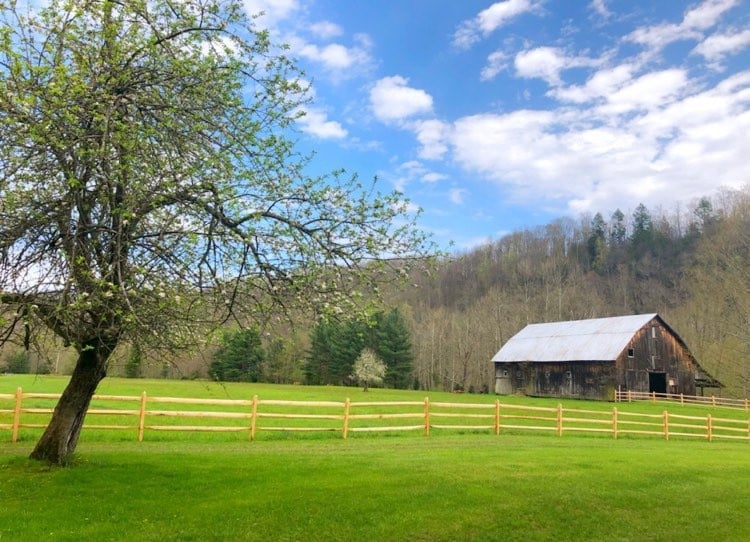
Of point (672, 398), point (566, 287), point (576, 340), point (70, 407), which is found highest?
point (566, 287)

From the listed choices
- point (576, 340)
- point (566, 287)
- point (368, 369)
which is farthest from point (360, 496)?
point (566, 287)

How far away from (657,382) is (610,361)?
18.0 feet

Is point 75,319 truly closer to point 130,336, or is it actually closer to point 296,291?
point 130,336

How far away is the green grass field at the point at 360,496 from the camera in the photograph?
734cm

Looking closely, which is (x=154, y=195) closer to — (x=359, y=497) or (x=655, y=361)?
(x=359, y=497)

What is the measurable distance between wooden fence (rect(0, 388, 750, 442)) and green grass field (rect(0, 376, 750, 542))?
204 cm

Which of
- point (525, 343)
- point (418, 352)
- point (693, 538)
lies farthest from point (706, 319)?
point (693, 538)

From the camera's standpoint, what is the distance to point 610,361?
41125 mm

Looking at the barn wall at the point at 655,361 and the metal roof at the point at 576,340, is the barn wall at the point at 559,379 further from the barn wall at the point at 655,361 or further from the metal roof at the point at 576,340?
the barn wall at the point at 655,361

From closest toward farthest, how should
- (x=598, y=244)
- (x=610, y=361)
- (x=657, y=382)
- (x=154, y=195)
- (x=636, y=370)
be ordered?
(x=154, y=195)
(x=610, y=361)
(x=636, y=370)
(x=657, y=382)
(x=598, y=244)

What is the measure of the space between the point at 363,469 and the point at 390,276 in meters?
4.74

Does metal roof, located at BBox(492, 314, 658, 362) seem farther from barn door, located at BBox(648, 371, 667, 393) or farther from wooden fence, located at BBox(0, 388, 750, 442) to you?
wooden fence, located at BBox(0, 388, 750, 442)

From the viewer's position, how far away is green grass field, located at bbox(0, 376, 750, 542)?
289 inches

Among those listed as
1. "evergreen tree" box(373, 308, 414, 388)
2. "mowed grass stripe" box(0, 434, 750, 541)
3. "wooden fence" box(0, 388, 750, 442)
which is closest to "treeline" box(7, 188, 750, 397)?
"evergreen tree" box(373, 308, 414, 388)
